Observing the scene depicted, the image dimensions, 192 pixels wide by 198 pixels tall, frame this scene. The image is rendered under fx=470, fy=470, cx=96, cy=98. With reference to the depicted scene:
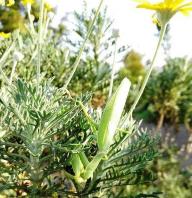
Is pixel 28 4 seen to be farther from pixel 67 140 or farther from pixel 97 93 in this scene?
pixel 97 93

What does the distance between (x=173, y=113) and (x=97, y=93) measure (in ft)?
14.3

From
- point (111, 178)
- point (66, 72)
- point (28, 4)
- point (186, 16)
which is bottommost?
point (111, 178)

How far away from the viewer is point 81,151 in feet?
3.53

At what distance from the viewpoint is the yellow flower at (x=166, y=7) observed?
1.10m

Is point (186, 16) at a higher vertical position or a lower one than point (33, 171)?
higher

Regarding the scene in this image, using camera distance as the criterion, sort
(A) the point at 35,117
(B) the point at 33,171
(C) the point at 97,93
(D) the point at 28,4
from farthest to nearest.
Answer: (C) the point at 97,93
(D) the point at 28,4
(B) the point at 33,171
(A) the point at 35,117

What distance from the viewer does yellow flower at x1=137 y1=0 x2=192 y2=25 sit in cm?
110

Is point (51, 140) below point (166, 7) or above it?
below

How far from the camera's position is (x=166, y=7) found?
1.15 m

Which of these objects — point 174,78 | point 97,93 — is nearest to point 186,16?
point 97,93

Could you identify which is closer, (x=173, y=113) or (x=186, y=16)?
(x=186, y=16)

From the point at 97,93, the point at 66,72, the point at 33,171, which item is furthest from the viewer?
the point at 97,93

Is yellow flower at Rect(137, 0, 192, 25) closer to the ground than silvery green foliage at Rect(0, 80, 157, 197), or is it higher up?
higher up

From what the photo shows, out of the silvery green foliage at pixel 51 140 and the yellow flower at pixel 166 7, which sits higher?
the yellow flower at pixel 166 7
